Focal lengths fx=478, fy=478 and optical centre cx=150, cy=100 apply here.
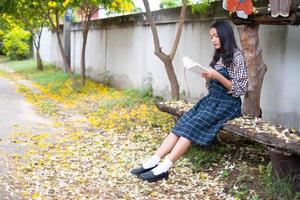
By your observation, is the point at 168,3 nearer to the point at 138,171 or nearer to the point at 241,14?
the point at 241,14

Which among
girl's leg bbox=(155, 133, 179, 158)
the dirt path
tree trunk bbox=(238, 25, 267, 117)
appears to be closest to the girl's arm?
tree trunk bbox=(238, 25, 267, 117)

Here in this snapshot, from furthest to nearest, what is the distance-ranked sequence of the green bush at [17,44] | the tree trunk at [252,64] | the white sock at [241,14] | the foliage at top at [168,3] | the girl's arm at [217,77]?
the green bush at [17,44] < the foliage at top at [168,3] < the tree trunk at [252,64] < the white sock at [241,14] < the girl's arm at [217,77]

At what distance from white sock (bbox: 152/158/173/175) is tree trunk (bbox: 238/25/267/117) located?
125 cm

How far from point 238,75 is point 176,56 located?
14.1 feet

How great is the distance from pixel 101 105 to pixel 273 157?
19.2 ft

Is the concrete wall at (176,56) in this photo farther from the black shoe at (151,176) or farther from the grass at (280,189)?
the black shoe at (151,176)

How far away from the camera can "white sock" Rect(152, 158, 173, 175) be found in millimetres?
4852

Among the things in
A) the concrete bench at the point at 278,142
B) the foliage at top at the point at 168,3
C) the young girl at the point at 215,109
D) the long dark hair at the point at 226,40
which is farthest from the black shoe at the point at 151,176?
the foliage at top at the point at 168,3

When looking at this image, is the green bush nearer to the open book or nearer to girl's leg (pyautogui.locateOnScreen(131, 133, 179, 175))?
girl's leg (pyautogui.locateOnScreen(131, 133, 179, 175))

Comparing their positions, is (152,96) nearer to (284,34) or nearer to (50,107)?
(50,107)

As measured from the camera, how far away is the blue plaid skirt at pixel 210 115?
484 cm

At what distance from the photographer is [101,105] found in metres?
9.78

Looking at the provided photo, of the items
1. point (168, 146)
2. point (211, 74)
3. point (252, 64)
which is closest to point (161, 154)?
point (168, 146)

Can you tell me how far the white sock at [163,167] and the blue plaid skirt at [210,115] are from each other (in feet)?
1.00
